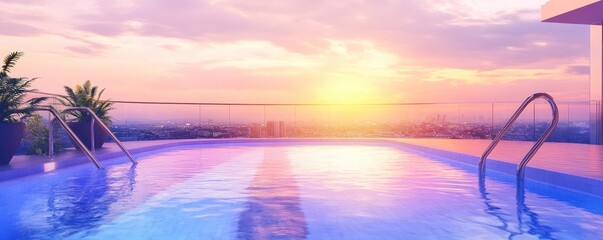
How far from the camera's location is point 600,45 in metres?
11.4

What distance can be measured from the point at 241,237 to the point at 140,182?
3.41 m

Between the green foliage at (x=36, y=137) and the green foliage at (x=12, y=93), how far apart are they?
54.9 inches

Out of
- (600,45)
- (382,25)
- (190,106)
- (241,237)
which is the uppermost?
(382,25)

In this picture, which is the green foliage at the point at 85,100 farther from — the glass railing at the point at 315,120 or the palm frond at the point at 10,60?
the palm frond at the point at 10,60

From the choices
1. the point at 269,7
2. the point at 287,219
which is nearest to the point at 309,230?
the point at 287,219

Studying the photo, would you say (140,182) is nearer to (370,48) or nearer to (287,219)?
(287,219)

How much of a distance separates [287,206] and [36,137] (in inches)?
233

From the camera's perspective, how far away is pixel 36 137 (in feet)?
28.8

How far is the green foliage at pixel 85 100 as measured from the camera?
33.6 ft

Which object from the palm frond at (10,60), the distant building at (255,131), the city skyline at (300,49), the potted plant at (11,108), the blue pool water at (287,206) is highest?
the city skyline at (300,49)

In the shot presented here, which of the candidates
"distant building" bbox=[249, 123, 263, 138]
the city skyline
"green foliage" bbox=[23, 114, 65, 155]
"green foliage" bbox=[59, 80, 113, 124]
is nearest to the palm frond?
"green foliage" bbox=[23, 114, 65, 155]

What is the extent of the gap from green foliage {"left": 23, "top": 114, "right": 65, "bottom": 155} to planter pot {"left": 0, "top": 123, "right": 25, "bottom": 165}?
68.6 inches

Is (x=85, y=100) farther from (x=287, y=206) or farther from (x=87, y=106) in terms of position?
Result: (x=287, y=206)

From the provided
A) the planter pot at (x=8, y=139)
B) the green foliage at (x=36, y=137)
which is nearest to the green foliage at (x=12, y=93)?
the planter pot at (x=8, y=139)
